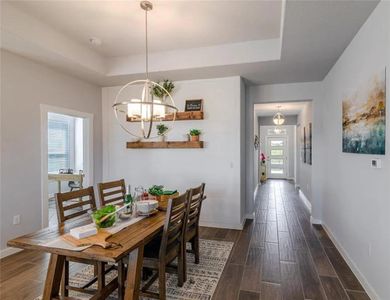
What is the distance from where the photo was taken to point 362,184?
2.44 m

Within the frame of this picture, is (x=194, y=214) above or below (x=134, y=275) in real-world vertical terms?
above

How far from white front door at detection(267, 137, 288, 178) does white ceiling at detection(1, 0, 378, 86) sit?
7.09 meters

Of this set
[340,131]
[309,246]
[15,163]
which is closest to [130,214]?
[15,163]

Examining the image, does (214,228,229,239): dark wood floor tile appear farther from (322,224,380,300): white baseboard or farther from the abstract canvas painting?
the abstract canvas painting

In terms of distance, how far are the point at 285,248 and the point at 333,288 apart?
3.08 feet

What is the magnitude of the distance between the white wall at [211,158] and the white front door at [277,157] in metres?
7.32

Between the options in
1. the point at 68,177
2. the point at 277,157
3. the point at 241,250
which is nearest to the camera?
the point at 241,250

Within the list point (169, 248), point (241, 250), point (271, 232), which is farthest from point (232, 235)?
point (169, 248)

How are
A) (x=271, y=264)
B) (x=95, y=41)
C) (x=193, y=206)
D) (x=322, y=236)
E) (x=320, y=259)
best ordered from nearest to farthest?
(x=193, y=206), (x=271, y=264), (x=320, y=259), (x=95, y=41), (x=322, y=236)

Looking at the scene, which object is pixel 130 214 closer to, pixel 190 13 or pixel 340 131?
pixel 190 13

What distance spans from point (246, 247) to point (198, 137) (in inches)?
76.9

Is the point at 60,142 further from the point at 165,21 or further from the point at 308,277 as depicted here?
the point at 308,277

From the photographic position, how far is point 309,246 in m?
3.38

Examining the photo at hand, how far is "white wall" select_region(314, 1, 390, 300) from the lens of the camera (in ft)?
6.49
